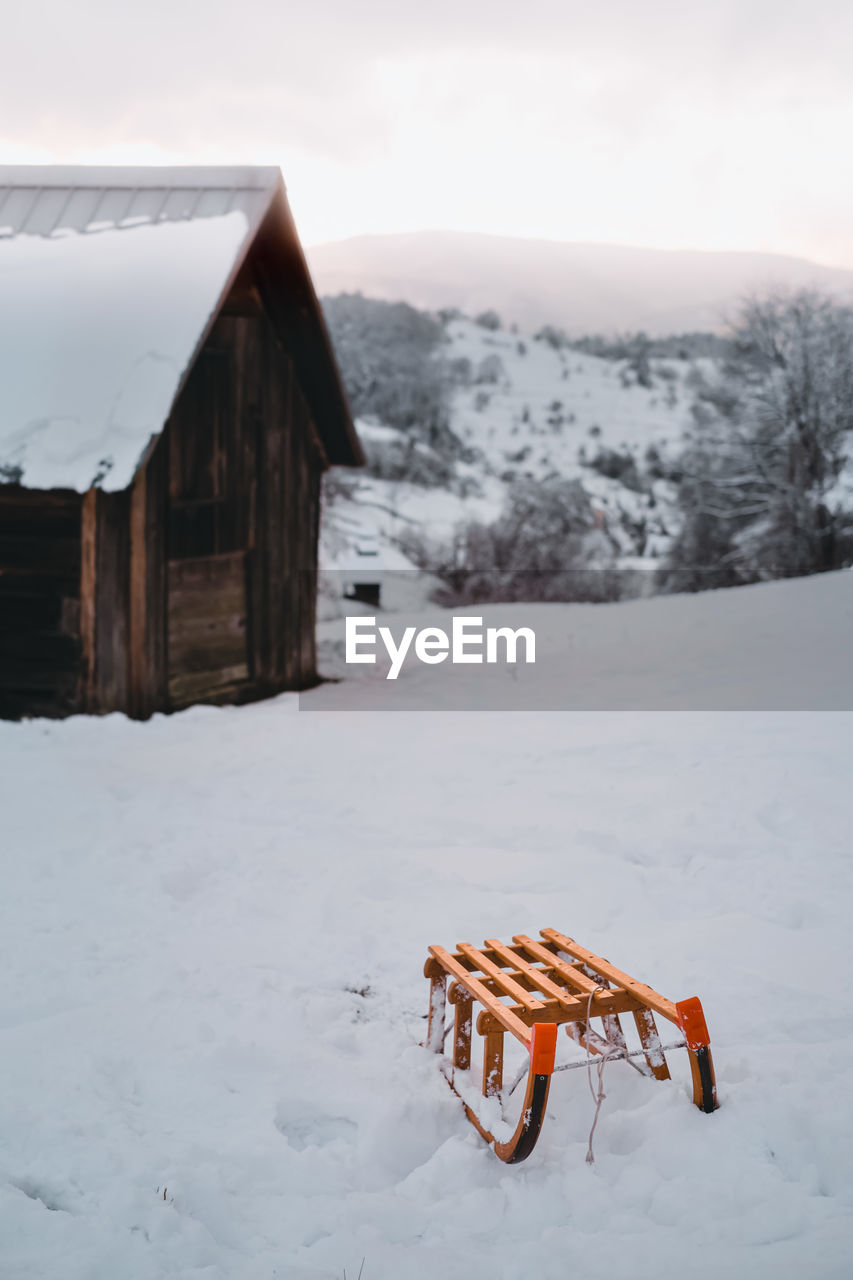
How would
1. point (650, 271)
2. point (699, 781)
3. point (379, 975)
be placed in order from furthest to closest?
point (650, 271)
point (699, 781)
point (379, 975)

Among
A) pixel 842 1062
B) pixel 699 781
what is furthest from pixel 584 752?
pixel 842 1062

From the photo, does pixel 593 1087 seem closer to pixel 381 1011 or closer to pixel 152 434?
pixel 381 1011

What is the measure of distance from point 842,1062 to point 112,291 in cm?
827

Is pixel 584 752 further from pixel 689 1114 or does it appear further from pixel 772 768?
pixel 689 1114

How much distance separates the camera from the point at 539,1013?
3197 mm

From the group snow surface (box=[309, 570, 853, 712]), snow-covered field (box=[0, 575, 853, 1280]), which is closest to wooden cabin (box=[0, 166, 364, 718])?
snow-covered field (box=[0, 575, 853, 1280])

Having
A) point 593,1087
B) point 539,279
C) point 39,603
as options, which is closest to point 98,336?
point 39,603

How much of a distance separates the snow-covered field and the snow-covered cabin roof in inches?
96.2

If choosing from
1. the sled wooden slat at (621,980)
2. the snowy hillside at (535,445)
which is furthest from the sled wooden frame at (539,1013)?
the snowy hillside at (535,445)

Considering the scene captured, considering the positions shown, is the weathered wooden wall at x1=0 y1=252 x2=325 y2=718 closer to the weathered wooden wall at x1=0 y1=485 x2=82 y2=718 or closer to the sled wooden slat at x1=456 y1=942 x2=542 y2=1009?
the weathered wooden wall at x1=0 y1=485 x2=82 y2=718

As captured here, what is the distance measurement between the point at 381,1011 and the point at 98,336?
6.78 metres

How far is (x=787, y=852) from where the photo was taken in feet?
18.1

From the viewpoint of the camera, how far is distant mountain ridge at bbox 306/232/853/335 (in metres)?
68.2

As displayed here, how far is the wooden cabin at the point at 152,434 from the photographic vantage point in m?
8.31
